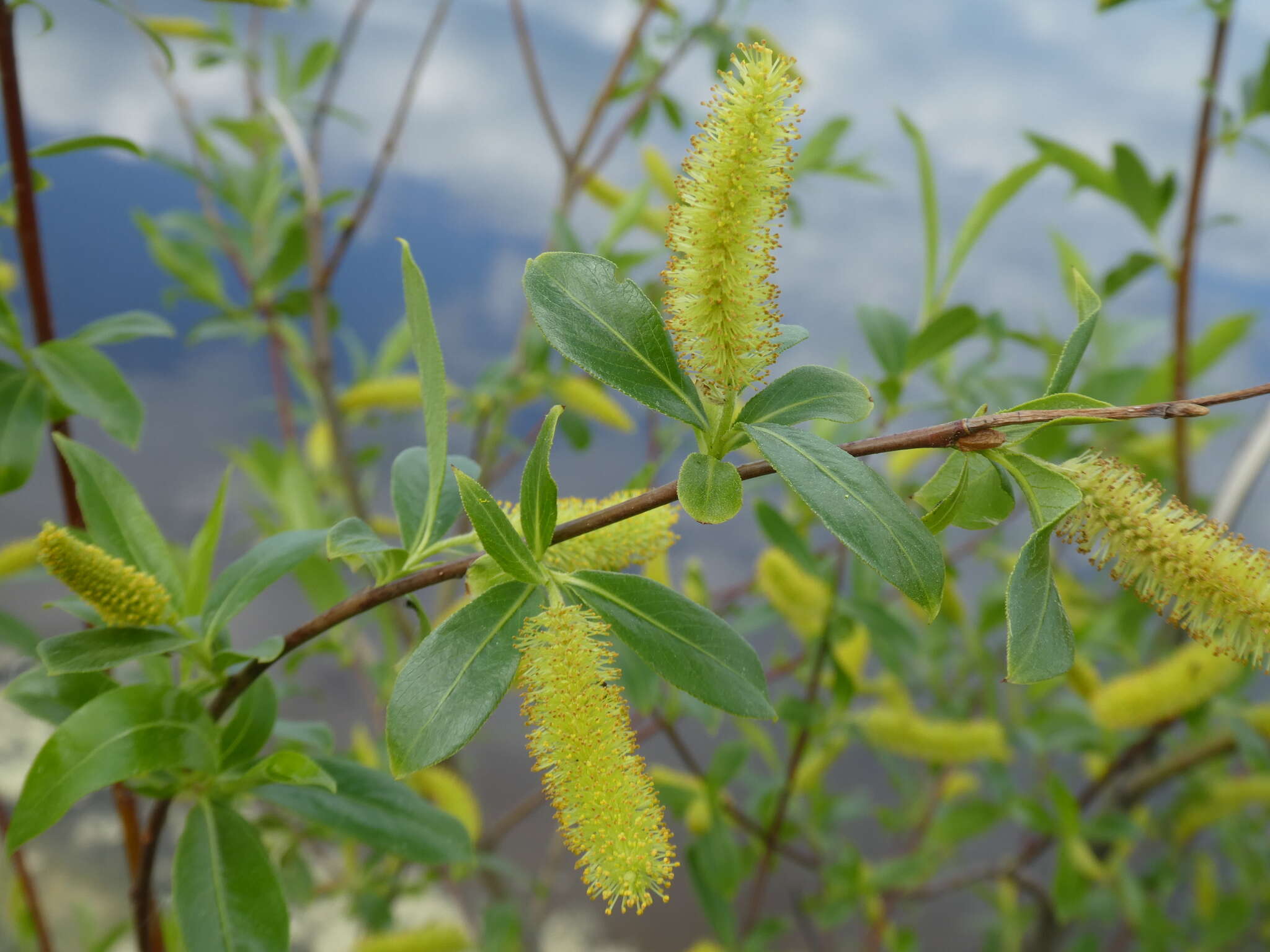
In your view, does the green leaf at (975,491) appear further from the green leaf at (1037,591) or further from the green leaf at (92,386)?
the green leaf at (92,386)

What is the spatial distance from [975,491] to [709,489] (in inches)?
5.3

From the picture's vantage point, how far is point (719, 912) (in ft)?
3.64

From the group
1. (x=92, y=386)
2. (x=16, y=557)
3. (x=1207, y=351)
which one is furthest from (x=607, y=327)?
(x=1207, y=351)

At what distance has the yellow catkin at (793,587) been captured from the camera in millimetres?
1002

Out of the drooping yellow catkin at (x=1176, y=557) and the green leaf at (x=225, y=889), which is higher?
the drooping yellow catkin at (x=1176, y=557)

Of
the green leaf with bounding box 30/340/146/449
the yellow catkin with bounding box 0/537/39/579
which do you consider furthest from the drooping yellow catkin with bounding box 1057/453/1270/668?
the yellow catkin with bounding box 0/537/39/579

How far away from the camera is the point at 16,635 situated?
657mm

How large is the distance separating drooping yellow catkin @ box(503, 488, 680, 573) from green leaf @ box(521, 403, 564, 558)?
0.02 meters

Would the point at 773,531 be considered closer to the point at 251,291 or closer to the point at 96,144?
the point at 96,144

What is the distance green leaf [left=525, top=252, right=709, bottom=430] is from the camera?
389 millimetres

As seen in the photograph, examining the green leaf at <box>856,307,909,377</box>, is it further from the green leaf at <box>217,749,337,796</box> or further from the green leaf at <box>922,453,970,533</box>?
the green leaf at <box>217,749,337,796</box>

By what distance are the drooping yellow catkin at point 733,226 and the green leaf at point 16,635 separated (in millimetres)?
552

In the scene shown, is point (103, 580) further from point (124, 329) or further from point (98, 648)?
point (124, 329)

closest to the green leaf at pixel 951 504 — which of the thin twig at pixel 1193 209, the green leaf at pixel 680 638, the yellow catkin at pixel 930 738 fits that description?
the green leaf at pixel 680 638
